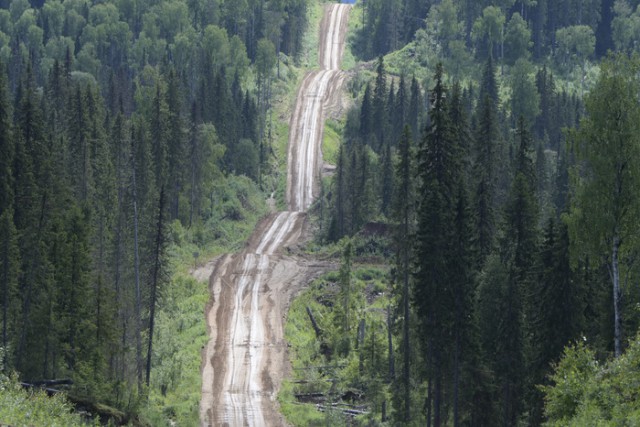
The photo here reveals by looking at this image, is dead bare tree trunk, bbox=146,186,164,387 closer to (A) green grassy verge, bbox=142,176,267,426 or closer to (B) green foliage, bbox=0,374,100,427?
(A) green grassy verge, bbox=142,176,267,426

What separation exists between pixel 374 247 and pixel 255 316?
1873 centimetres

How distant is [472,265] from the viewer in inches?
2242

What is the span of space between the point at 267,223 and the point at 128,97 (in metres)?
33.4

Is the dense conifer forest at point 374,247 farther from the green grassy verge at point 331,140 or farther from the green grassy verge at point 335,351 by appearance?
the green grassy verge at point 331,140

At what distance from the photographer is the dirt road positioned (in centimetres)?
6925

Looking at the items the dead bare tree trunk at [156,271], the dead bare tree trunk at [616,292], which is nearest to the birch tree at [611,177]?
the dead bare tree trunk at [616,292]

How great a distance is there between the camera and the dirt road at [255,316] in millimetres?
69250

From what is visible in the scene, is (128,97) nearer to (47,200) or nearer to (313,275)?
(313,275)

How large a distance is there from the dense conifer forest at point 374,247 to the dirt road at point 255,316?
1.89 m

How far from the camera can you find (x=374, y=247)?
102m

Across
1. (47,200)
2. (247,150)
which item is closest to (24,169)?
(47,200)

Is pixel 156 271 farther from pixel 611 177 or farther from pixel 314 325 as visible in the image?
pixel 611 177

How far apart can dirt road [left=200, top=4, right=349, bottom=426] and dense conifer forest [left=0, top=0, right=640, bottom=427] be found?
1.89 m

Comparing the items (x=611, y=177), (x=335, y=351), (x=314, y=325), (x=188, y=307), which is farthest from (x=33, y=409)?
(x=188, y=307)
